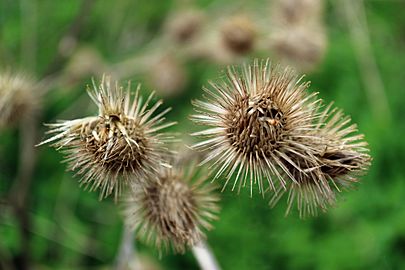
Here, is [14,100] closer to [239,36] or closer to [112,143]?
[112,143]

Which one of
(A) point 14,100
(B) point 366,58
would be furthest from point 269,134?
(B) point 366,58

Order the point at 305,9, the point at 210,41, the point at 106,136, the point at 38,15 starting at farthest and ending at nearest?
the point at 38,15 < the point at 210,41 < the point at 305,9 < the point at 106,136

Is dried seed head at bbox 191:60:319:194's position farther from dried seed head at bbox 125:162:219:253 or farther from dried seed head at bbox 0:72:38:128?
dried seed head at bbox 0:72:38:128

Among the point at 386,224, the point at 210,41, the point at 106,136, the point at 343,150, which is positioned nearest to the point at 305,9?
the point at 210,41

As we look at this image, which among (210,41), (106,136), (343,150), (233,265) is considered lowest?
(233,265)

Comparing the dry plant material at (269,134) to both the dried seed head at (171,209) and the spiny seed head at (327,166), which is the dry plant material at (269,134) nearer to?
the spiny seed head at (327,166)

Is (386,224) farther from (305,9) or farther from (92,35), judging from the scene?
(92,35)

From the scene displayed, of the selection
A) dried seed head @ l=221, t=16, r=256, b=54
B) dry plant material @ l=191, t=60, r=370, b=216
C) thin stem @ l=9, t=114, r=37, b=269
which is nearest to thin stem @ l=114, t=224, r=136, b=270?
thin stem @ l=9, t=114, r=37, b=269
